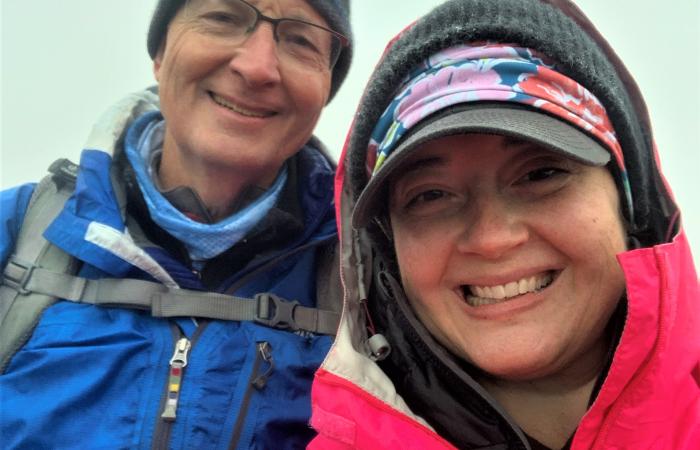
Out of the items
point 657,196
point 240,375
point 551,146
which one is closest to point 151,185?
point 240,375

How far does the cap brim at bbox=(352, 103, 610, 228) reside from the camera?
114 centimetres

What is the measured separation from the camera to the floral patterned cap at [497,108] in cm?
117

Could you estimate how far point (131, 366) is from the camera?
5.60 ft

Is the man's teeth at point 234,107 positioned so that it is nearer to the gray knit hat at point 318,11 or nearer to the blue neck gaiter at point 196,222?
the blue neck gaiter at point 196,222

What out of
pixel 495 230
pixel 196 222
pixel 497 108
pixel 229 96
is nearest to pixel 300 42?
pixel 229 96

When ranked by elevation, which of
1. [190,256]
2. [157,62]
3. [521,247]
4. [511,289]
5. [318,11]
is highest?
[318,11]

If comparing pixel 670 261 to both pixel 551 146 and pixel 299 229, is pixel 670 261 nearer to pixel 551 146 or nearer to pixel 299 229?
pixel 551 146

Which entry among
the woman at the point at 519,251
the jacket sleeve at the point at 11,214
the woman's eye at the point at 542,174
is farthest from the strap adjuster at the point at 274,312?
the woman's eye at the point at 542,174

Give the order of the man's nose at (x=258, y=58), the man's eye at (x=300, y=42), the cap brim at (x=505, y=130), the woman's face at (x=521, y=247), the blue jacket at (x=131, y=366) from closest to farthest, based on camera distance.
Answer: the cap brim at (x=505, y=130) → the woman's face at (x=521, y=247) → the blue jacket at (x=131, y=366) → the man's nose at (x=258, y=58) → the man's eye at (x=300, y=42)

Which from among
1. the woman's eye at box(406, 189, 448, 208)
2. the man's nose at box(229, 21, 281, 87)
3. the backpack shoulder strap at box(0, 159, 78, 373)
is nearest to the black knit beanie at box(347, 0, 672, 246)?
the woman's eye at box(406, 189, 448, 208)

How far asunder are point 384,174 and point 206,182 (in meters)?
1.11

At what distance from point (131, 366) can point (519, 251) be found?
1.23m

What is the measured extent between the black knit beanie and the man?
759 mm

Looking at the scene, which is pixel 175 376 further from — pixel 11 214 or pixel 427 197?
pixel 427 197
